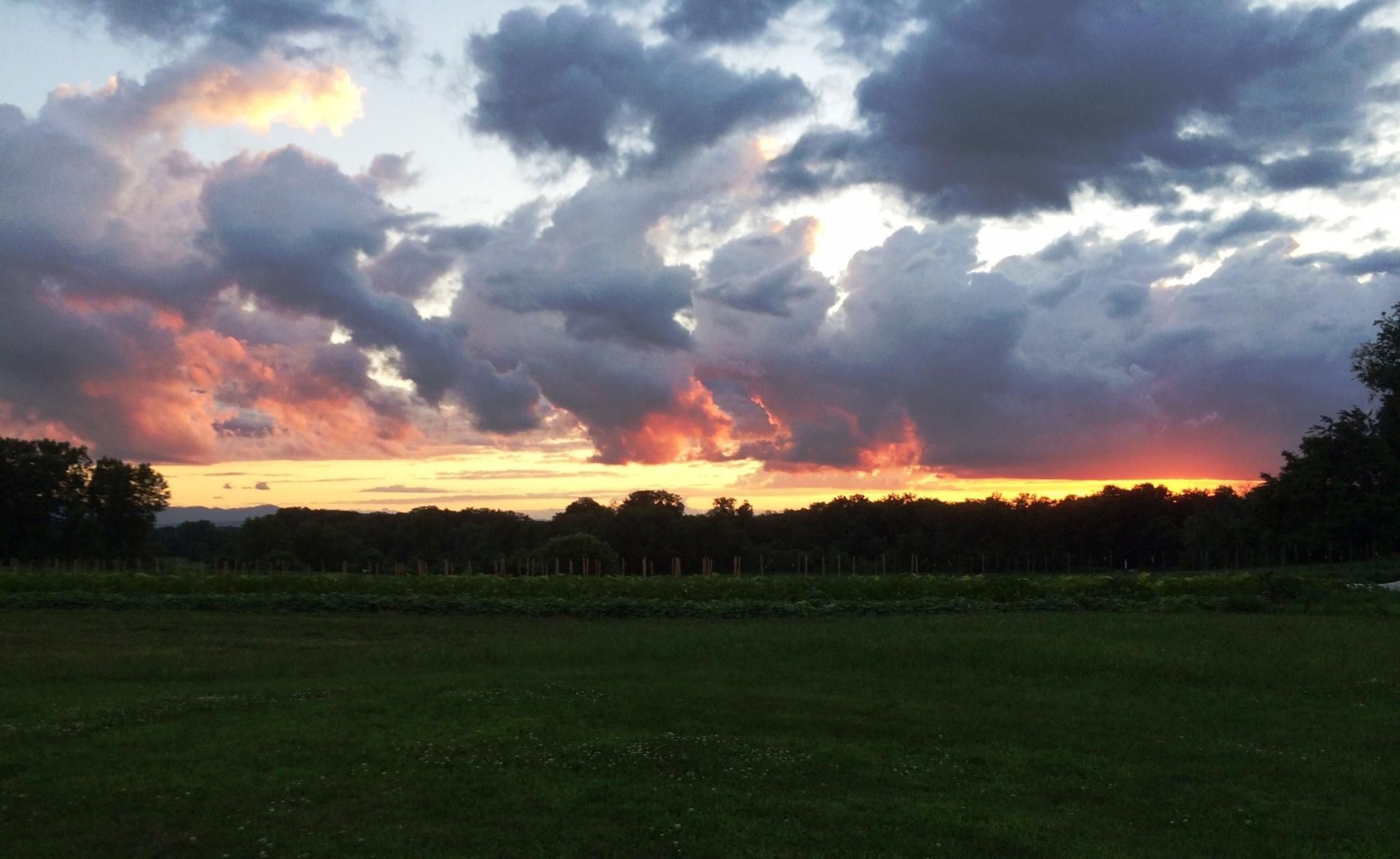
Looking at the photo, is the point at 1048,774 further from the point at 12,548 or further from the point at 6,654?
the point at 12,548

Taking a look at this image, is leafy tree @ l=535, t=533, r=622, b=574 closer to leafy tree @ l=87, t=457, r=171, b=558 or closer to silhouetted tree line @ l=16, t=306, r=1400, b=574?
silhouetted tree line @ l=16, t=306, r=1400, b=574

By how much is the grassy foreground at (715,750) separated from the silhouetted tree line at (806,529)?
117 feet

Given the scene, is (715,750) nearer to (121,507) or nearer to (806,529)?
(121,507)

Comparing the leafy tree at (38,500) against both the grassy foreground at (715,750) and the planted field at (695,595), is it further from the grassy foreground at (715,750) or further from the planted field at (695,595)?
the grassy foreground at (715,750)

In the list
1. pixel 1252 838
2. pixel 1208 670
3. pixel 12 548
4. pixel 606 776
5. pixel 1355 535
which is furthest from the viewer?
pixel 12 548

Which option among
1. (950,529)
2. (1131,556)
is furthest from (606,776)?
(1131,556)

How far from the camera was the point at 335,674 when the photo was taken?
19.4m

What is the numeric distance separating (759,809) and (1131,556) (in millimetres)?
117124

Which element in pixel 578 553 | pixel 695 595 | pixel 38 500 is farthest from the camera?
pixel 38 500

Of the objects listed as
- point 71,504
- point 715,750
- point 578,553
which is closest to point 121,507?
point 71,504

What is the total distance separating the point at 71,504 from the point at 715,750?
8989 cm

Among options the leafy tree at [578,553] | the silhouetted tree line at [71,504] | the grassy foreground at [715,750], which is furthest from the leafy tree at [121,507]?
the grassy foreground at [715,750]

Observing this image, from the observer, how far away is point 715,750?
40.6 feet

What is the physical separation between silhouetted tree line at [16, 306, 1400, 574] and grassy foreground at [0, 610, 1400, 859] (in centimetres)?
3555
